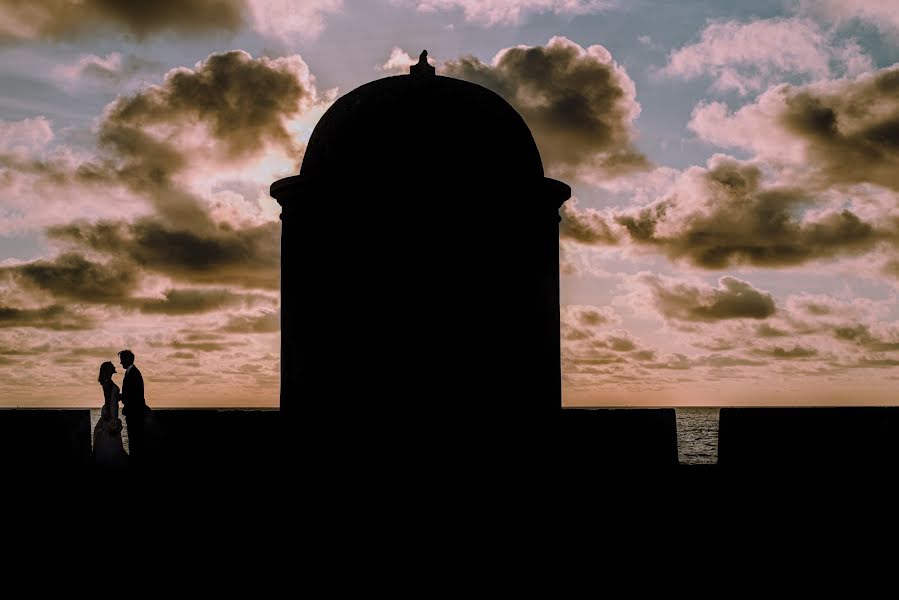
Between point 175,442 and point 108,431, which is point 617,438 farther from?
point 108,431

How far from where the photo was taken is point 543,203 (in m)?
9.09

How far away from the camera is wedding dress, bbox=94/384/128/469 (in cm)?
948

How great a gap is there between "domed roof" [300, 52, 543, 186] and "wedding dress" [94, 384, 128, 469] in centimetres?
331

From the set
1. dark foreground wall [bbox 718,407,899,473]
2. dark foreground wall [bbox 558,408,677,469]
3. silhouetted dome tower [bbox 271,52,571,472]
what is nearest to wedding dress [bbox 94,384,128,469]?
silhouetted dome tower [bbox 271,52,571,472]

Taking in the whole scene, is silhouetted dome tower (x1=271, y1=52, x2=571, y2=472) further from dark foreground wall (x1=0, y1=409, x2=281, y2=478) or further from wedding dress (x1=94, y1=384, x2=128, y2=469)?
wedding dress (x1=94, y1=384, x2=128, y2=469)

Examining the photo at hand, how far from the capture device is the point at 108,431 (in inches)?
373

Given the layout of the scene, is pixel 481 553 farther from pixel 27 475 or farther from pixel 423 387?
pixel 27 475

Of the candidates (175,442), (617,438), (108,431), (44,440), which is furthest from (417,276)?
(44,440)

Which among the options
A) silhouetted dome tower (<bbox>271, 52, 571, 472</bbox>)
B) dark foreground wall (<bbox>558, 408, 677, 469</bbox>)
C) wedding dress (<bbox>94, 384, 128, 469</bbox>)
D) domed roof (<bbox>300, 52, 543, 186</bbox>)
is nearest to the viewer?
silhouetted dome tower (<bbox>271, 52, 571, 472</bbox>)

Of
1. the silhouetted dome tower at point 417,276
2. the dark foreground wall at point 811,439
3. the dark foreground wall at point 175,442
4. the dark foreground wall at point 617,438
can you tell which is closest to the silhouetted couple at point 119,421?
the dark foreground wall at point 175,442

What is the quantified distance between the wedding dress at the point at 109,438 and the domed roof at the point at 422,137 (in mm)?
3307

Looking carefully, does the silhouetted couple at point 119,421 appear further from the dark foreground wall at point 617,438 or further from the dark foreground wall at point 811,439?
the dark foreground wall at point 811,439

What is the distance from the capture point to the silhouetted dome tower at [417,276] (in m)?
8.38

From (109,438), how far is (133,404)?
1.44 ft
